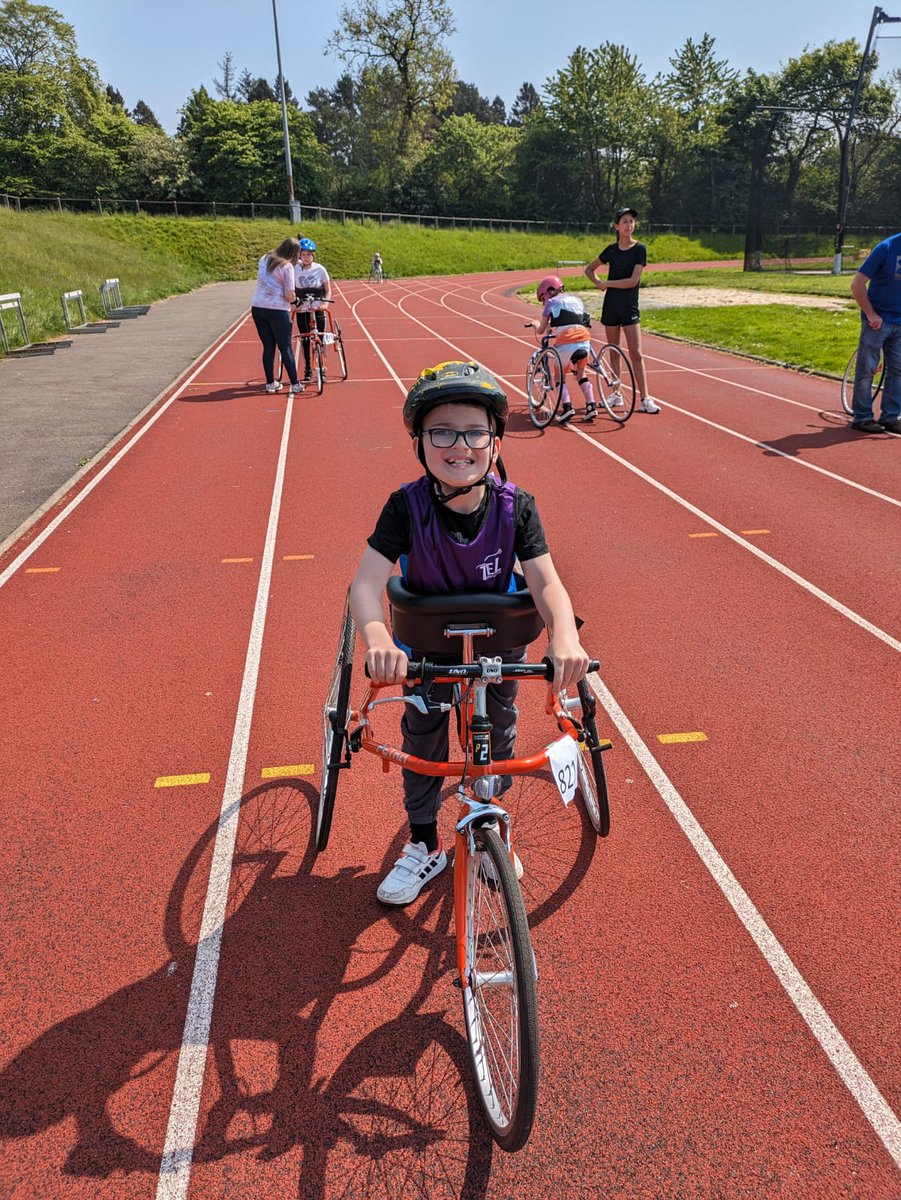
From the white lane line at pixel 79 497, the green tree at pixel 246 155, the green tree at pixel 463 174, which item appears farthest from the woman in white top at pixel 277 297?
the green tree at pixel 463 174

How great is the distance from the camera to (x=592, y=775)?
384cm

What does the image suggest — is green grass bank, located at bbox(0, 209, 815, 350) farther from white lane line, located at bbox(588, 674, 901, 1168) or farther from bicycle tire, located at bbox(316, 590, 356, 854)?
white lane line, located at bbox(588, 674, 901, 1168)

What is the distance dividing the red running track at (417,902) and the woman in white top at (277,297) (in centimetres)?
572

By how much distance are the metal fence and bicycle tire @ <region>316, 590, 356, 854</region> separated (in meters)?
49.4

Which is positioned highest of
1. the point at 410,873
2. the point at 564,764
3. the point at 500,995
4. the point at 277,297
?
the point at 277,297

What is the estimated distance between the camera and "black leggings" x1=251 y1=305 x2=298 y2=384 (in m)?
11.8

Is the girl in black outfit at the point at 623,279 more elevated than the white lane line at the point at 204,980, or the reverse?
the girl in black outfit at the point at 623,279

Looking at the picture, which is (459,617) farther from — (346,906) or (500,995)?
(346,906)

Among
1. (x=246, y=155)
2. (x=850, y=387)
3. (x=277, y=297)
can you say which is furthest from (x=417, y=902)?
(x=246, y=155)

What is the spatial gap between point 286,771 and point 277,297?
29.7 ft

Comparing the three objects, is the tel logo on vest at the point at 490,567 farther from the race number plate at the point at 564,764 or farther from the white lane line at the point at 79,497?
the white lane line at the point at 79,497

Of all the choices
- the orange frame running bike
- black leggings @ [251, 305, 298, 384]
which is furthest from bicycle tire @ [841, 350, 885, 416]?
the orange frame running bike

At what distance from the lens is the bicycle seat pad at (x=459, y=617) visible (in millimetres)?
2396

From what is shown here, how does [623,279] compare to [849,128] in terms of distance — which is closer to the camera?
[623,279]
